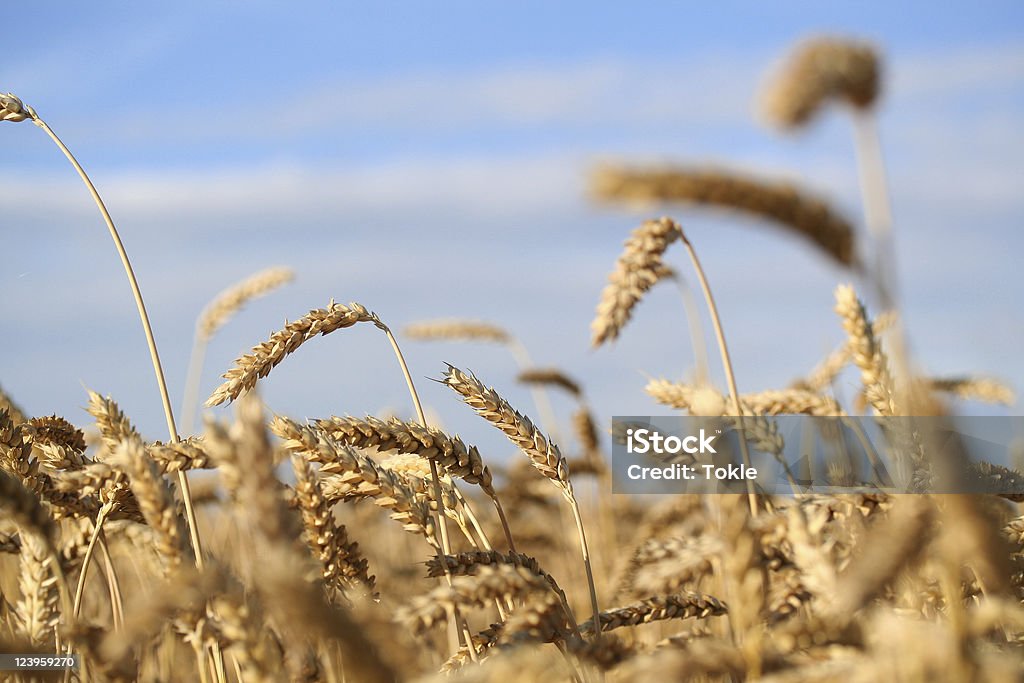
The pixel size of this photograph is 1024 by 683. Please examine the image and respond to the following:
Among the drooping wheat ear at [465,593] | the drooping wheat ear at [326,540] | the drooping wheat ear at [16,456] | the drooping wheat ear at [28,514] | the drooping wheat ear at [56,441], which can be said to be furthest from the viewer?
the drooping wheat ear at [56,441]

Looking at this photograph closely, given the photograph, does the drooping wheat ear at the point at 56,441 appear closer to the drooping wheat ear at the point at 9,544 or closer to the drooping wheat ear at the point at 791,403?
the drooping wheat ear at the point at 9,544

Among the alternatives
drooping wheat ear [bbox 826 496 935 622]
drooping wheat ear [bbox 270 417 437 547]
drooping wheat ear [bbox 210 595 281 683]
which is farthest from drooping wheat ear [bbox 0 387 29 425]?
drooping wheat ear [bbox 826 496 935 622]

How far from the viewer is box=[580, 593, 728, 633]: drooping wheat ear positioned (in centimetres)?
226

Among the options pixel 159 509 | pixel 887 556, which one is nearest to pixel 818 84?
pixel 887 556

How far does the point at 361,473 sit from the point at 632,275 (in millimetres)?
813

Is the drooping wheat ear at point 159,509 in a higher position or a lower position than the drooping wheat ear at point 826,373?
lower

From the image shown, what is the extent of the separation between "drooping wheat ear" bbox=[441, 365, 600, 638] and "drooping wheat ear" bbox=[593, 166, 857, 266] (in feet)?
4.13

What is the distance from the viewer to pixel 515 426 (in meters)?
2.33

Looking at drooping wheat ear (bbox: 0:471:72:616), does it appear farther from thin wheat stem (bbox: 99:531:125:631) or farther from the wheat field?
thin wheat stem (bbox: 99:531:125:631)

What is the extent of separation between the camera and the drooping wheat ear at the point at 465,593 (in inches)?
63.2

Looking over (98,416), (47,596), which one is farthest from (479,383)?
(47,596)

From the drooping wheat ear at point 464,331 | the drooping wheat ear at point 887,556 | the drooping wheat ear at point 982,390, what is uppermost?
the drooping wheat ear at point 464,331

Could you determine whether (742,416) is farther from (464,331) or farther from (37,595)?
(464,331)

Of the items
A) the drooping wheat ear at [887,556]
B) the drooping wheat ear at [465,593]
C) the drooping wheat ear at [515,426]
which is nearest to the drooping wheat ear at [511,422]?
→ the drooping wheat ear at [515,426]
